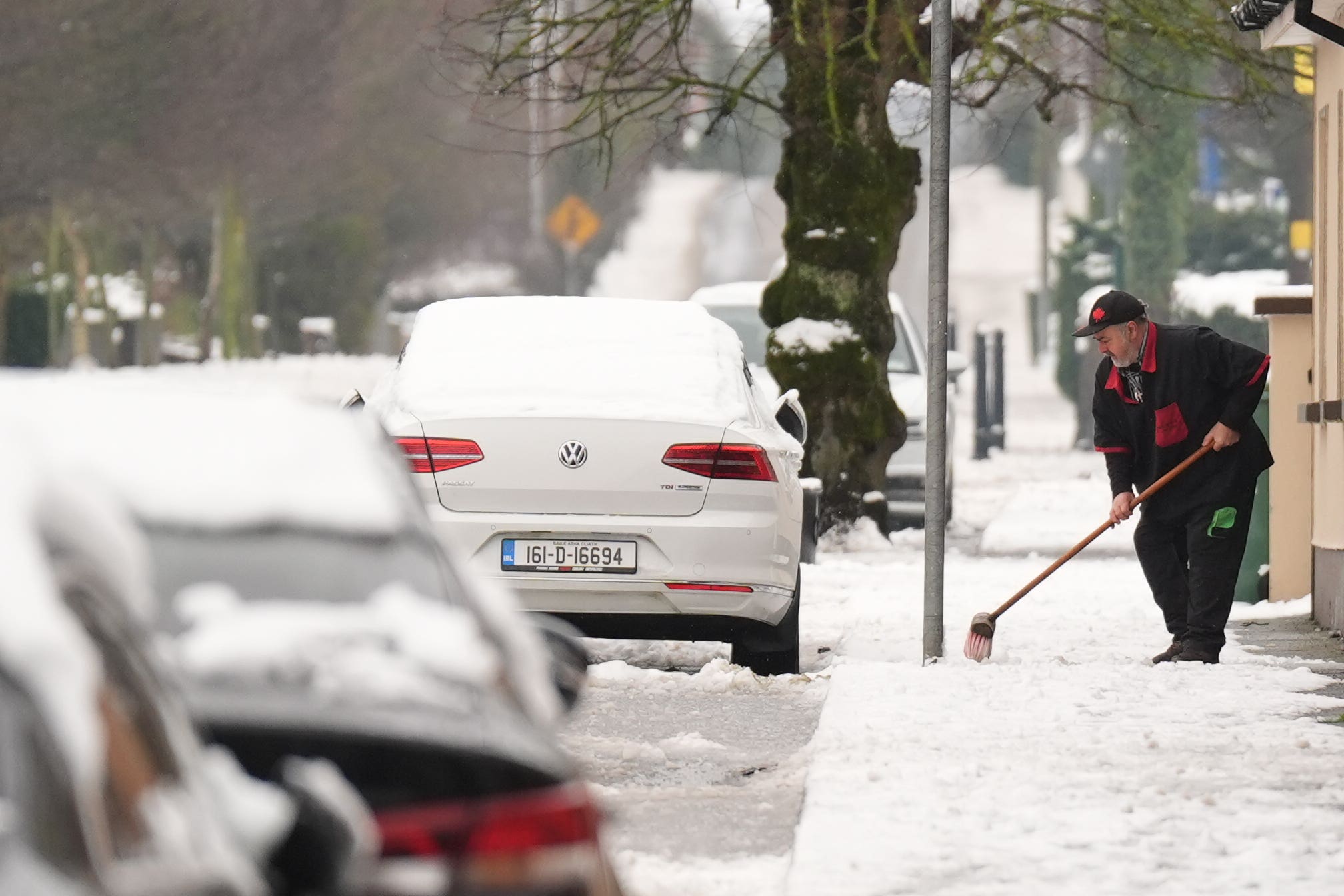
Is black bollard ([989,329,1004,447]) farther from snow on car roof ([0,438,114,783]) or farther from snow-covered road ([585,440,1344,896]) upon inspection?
snow on car roof ([0,438,114,783])

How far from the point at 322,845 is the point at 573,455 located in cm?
616

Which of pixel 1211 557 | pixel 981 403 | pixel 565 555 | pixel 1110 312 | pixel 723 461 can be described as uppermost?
pixel 1110 312

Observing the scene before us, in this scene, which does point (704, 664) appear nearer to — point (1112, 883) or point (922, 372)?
point (1112, 883)

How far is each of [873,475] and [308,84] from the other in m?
30.0

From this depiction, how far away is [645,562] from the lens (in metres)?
8.51

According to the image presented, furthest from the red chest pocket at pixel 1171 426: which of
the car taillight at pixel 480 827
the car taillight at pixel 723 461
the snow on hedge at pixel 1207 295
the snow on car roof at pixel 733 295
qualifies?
the snow on hedge at pixel 1207 295

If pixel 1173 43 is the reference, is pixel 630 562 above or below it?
below

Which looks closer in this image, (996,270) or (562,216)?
(562,216)

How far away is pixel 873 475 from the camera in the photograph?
1639 centimetres

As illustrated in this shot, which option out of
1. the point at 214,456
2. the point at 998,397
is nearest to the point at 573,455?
the point at 214,456

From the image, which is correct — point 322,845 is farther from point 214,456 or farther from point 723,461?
point 723,461

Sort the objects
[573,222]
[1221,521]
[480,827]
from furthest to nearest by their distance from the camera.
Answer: [573,222], [1221,521], [480,827]

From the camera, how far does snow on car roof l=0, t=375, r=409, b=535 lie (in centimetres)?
278

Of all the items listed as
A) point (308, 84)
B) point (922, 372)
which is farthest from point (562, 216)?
point (922, 372)
